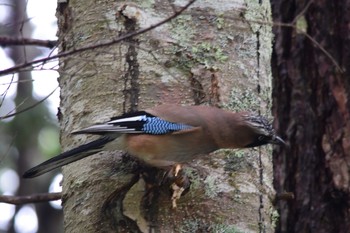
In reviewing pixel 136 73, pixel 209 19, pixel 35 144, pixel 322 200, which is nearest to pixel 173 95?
pixel 136 73

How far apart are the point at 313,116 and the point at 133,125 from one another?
80.0 inches

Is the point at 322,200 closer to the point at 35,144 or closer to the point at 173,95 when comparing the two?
the point at 173,95

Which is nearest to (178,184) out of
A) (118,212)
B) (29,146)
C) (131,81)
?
(118,212)

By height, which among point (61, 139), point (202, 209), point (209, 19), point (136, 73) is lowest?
point (202, 209)

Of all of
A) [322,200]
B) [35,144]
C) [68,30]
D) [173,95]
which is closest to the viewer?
[173,95]

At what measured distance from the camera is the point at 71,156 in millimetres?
3752

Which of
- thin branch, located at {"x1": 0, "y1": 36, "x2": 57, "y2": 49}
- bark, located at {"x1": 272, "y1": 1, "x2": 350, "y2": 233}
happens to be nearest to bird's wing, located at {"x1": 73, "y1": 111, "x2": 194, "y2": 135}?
thin branch, located at {"x1": 0, "y1": 36, "x2": 57, "y2": 49}

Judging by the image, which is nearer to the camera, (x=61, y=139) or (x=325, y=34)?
(x=61, y=139)

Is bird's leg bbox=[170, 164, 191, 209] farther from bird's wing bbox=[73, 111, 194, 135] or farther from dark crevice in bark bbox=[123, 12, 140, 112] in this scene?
dark crevice in bark bbox=[123, 12, 140, 112]

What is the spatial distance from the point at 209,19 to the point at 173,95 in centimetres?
44

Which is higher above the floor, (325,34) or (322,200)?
(325,34)

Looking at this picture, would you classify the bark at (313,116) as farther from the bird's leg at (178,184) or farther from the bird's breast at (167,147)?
the bird's leg at (178,184)

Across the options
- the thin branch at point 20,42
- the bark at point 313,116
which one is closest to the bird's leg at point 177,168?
the thin branch at point 20,42

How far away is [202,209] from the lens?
3719 millimetres
